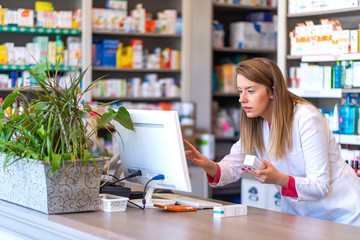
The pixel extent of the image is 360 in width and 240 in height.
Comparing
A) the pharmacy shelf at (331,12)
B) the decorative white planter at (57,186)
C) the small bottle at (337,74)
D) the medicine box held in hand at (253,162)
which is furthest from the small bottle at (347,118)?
the decorative white planter at (57,186)

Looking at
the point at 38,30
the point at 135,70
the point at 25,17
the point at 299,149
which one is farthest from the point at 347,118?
the point at 25,17

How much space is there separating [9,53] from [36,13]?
462 mm

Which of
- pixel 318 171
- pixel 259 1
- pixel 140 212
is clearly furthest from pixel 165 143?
pixel 259 1

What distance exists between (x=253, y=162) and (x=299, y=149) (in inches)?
16.6

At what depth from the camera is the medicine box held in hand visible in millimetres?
2295

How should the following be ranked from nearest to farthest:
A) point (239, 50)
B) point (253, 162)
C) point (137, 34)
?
point (253, 162) → point (137, 34) → point (239, 50)

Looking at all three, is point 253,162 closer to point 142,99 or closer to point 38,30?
point 38,30

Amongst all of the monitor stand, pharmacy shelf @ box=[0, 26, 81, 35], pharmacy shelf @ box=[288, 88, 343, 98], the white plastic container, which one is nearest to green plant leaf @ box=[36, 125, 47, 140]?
the white plastic container

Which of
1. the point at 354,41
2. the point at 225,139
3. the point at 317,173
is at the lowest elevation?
the point at 225,139

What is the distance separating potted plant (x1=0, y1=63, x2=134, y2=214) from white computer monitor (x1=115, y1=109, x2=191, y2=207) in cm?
16

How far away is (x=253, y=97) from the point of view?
2656mm

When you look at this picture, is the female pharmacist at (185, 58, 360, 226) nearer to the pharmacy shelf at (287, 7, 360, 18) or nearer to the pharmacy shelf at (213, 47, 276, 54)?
the pharmacy shelf at (287, 7, 360, 18)

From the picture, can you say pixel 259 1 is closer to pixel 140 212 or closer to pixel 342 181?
pixel 342 181

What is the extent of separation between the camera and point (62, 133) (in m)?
2.26
